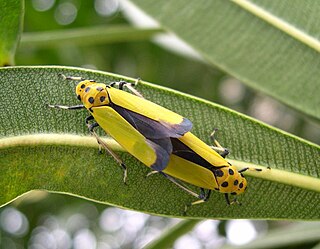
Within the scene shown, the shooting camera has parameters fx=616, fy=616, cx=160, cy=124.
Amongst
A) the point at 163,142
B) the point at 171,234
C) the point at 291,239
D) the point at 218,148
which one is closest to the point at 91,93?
the point at 163,142

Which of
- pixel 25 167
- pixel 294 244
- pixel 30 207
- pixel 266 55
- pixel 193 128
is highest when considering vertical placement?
pixel 266 55

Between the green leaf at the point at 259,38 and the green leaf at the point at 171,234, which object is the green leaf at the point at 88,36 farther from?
the green leaf at the point at 171,234

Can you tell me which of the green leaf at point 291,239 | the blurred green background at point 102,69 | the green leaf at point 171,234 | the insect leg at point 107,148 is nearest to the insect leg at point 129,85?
the insect leg at point 107,148

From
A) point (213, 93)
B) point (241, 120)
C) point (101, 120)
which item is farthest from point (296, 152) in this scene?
point (213, 93)

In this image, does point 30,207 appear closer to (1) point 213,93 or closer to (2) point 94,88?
(1) point 213,93

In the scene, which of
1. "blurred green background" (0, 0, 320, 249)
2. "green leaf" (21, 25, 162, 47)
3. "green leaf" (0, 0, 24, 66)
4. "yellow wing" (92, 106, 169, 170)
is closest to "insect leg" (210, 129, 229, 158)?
"yellow wing" (92, 106, 169, 170)

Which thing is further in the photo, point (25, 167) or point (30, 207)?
point (30, 207)
